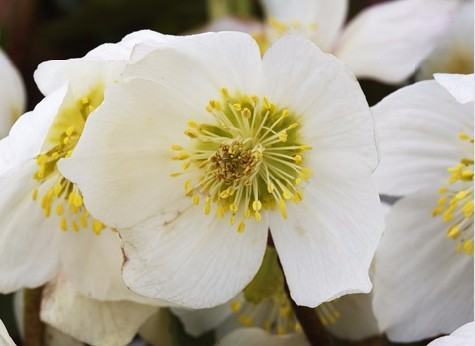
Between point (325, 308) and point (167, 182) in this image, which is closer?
point (167, 182)

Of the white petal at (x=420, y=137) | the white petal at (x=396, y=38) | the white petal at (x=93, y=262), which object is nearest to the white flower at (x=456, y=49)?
the white petal at (x=396, y=38)

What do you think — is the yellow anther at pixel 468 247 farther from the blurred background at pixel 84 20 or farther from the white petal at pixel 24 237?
the blurred background at pixel 84 20

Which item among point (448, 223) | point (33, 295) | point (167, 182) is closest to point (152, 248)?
point (167, 182)

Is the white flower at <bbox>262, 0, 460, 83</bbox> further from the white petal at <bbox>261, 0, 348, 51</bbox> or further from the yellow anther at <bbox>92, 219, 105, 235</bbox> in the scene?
the yellow anther at <bbox>92, 219, 105, 235</bbox>

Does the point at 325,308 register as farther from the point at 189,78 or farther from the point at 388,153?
the point at 189,78

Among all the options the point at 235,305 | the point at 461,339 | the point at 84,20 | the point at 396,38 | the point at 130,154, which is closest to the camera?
the point at 461,339

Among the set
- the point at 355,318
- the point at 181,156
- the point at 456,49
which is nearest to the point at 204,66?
the point at 181,156

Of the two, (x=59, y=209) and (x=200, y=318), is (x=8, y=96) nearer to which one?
(x=59, y=209)
